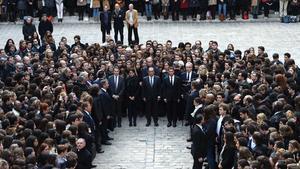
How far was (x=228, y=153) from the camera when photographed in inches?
623

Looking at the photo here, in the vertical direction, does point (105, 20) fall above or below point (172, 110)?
above

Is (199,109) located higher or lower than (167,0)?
lower

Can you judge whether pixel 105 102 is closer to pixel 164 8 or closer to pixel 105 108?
pixel 105 108

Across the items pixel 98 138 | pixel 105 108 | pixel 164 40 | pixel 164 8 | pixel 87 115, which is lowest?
pixel 98 138

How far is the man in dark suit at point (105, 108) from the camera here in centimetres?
2052

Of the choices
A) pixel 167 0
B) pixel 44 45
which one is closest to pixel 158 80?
pixel 44 45

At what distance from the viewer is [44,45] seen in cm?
2641

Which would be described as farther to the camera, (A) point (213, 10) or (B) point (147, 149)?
(A) point (213, 10)

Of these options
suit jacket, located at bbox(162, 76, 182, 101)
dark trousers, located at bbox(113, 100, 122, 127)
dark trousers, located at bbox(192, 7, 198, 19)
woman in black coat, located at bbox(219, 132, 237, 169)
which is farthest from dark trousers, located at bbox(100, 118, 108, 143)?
dark trousers, located at bbox(192, 7, 198, 19)

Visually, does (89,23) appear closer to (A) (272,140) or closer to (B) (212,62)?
(B) (212,62)

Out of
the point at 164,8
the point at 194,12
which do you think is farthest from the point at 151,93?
the point at 194,12

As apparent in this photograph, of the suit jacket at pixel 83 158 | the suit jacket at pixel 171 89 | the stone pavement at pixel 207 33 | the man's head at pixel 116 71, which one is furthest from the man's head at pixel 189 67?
the stone pavement at pixel 207 33

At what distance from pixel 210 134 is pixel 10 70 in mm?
8787

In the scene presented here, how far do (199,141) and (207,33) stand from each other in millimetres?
17955
